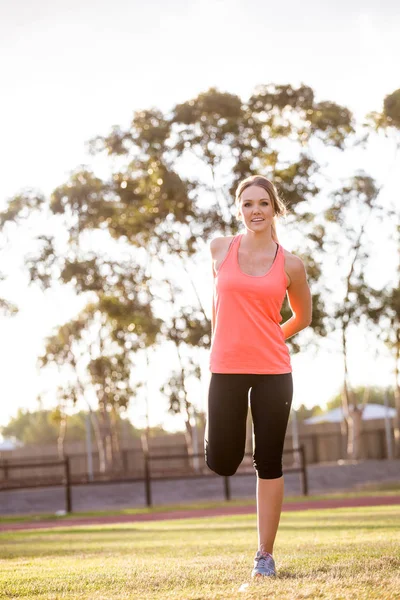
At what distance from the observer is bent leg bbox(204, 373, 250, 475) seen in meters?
4.65

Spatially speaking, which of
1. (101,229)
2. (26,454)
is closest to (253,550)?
(101,229)

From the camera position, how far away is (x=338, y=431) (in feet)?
146

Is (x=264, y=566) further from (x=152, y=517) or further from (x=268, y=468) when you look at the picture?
(x=152, y=517)

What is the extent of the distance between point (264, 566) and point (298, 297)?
134 cm

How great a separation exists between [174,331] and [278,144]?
6.35 meters

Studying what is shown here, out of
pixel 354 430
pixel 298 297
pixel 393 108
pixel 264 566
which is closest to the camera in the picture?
pixel 264 566

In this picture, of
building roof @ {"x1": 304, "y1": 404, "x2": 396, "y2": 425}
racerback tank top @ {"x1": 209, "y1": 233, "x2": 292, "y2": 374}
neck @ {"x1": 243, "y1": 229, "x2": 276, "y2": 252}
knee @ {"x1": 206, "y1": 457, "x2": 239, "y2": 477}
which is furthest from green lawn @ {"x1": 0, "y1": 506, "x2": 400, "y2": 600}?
building roof @ {"x1": 304, "y1": 404, "x2": 396, "y2": 425}

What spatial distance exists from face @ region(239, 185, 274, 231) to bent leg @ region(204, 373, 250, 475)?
76 cm

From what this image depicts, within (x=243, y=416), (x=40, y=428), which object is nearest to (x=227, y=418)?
(x=243, y=416)

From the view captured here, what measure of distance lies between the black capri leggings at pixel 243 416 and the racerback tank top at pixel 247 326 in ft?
0.19

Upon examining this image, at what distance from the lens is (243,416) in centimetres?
470

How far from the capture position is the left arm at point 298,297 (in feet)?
16.0

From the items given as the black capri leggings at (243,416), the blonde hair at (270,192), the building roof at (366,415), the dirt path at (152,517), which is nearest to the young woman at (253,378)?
the black capri leggings at (243,416)

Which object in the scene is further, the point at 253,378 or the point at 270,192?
the point at 270,192
